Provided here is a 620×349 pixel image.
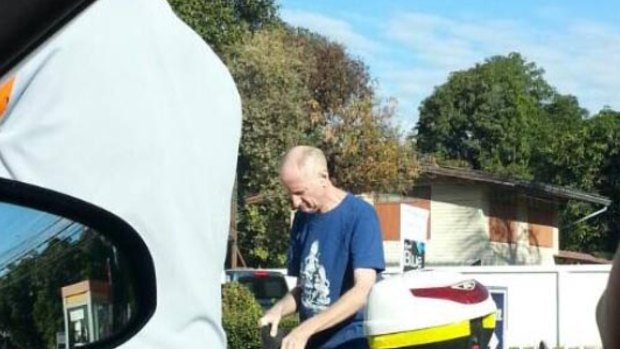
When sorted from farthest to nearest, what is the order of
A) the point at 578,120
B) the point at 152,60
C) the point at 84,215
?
1. the point at 578,120
2. the point at 152,60
3. the point at 84,215

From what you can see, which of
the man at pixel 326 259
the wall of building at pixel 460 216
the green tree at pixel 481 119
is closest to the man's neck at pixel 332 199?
the man at pixel 326 259

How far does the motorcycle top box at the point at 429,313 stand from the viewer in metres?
4.35

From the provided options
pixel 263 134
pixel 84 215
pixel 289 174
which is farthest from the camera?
pixel 263 134

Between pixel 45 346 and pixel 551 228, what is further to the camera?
pixel 551 228

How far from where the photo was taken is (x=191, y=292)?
1.73 metres

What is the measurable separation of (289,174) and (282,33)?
37.9 m

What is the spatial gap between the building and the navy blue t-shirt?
36.4m

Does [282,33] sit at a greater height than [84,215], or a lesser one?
greater

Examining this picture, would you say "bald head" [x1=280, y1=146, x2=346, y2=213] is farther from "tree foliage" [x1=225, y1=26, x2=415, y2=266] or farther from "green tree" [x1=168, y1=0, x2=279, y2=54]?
"green tree" [x1=168, y1=0, x2=279, y2=54]

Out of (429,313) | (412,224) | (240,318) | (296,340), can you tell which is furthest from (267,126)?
(429,313)

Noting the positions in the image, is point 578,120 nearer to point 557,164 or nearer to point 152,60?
point 557,164

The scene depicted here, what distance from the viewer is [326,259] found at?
5.70 m

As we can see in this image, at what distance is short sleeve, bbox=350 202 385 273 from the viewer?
5.55 m

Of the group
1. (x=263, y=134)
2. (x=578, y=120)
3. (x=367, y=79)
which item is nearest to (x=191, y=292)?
(x=263, y=134)
